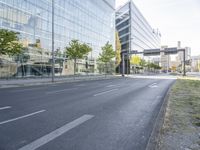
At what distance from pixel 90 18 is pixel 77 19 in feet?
23.7

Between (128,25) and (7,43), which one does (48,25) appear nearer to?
(7,43)

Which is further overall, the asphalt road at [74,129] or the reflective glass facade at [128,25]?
the reflective glass facade at [128,25]

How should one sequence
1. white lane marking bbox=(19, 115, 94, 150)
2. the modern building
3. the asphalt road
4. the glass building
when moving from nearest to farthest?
1. white lane marking bbox=(19, 115, 94, 150)
2. the asphalt road
3. the glass building
4. the modern building

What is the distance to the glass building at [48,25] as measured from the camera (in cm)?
2967

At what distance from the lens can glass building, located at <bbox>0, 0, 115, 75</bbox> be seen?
29.7 metres

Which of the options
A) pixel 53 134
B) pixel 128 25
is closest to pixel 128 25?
pixel 128 25

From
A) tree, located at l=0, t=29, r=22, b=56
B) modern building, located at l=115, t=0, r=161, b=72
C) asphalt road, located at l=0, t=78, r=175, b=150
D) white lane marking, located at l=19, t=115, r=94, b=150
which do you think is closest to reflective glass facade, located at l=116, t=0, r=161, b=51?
modern building, located at l=115, t=0, r=161, b=72

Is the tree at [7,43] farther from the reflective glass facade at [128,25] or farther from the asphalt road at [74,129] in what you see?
the reflective glass facade at [128,25]

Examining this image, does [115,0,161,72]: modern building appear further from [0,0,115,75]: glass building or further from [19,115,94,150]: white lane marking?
[19,115,94,150]: white lane marking

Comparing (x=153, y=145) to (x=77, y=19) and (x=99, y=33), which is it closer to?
(x=77, y=19)

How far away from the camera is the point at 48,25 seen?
36.5m

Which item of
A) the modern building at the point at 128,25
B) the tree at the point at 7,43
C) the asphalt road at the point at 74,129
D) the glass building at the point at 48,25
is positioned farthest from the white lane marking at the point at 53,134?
the modern building at the point at 128,25

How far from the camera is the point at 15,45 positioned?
21.6m

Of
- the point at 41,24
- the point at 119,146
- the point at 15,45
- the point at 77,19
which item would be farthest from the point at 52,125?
the point at 77,19
